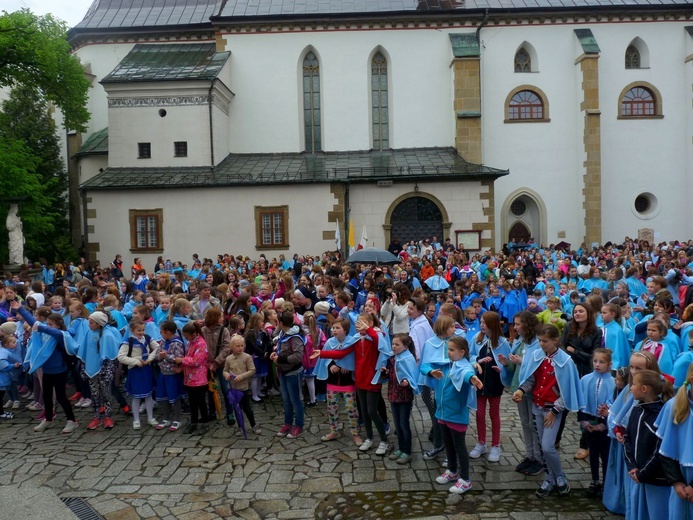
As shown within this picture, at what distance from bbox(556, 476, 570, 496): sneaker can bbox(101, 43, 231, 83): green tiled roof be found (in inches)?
898

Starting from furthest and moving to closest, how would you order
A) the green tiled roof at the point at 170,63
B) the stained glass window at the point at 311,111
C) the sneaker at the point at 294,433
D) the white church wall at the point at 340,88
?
the stained glass window at the point at 311,111 < the white church wall at the point at 340,88 < the green tiled roof at the point at 170,63 < the sneaker at the point at 294,433

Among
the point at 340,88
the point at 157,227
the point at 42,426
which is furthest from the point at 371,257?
the point at 340,88

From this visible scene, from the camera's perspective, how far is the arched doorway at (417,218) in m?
25.0

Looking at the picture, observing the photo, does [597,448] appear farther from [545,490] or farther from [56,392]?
[56,392]

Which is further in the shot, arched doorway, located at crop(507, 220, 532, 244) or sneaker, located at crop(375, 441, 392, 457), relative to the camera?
arched doorway, located at crop(507, 220, 532, 244)

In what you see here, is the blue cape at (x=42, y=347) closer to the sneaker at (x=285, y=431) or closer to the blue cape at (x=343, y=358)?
the sneaker at (x=285, y=431)

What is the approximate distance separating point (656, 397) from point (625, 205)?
26.4 metres

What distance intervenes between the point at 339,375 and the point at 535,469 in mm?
2531

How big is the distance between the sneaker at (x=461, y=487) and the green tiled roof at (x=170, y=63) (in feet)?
73.5

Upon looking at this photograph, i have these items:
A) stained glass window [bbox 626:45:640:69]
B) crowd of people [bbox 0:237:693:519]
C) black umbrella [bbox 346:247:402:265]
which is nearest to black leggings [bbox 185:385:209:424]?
crowd of people [bbox 0:237:693:519]

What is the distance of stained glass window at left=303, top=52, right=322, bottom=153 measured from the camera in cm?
2839

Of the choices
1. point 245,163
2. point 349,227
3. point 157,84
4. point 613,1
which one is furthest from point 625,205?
point 157,84

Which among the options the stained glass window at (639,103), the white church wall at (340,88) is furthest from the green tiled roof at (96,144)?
the stained glass window at (639,103)

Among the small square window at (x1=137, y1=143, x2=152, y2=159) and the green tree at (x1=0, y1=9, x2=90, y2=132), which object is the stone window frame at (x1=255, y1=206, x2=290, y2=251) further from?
the green tree at (x1=0, y1=9, x2=90, y2=132)
